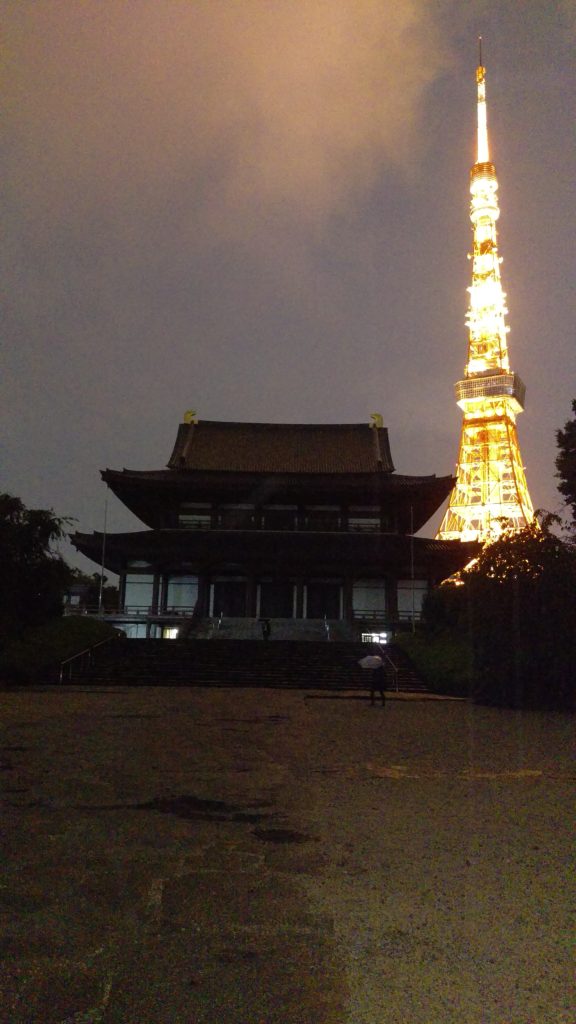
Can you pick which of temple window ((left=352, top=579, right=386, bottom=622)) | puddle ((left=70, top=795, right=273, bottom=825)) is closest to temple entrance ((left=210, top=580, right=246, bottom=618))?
temple window ((left=352, top=579, right=386, bottom=622))

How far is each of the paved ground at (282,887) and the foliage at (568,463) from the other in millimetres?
21149

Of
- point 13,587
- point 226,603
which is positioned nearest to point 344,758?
point 13,587

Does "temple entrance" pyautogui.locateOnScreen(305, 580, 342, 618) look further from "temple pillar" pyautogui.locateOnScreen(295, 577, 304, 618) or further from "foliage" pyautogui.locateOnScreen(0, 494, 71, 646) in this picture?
"foliage" pyautogui.locateOnScreen(0, 494, 71, 646)

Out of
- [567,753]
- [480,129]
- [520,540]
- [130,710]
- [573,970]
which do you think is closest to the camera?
[573,970]

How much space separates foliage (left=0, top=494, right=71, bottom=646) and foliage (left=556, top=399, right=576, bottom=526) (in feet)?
66.5

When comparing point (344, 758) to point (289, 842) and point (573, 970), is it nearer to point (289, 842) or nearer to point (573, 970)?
point (289, 842)

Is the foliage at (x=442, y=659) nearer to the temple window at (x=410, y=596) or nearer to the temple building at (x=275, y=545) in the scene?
the temple window at (x=410, y=596)

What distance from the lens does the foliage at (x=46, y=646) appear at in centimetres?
2278

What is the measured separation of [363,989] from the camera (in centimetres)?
362

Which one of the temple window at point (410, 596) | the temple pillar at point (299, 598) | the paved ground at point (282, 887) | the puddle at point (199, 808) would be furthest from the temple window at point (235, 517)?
the puddle at point (199, 808)

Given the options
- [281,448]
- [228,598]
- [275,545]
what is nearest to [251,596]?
[228,598]

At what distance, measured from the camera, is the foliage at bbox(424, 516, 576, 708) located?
61.9 feet

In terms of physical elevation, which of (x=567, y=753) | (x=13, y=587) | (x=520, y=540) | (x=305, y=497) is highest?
(x=305, y=497)

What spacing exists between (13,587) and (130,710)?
783 cm
